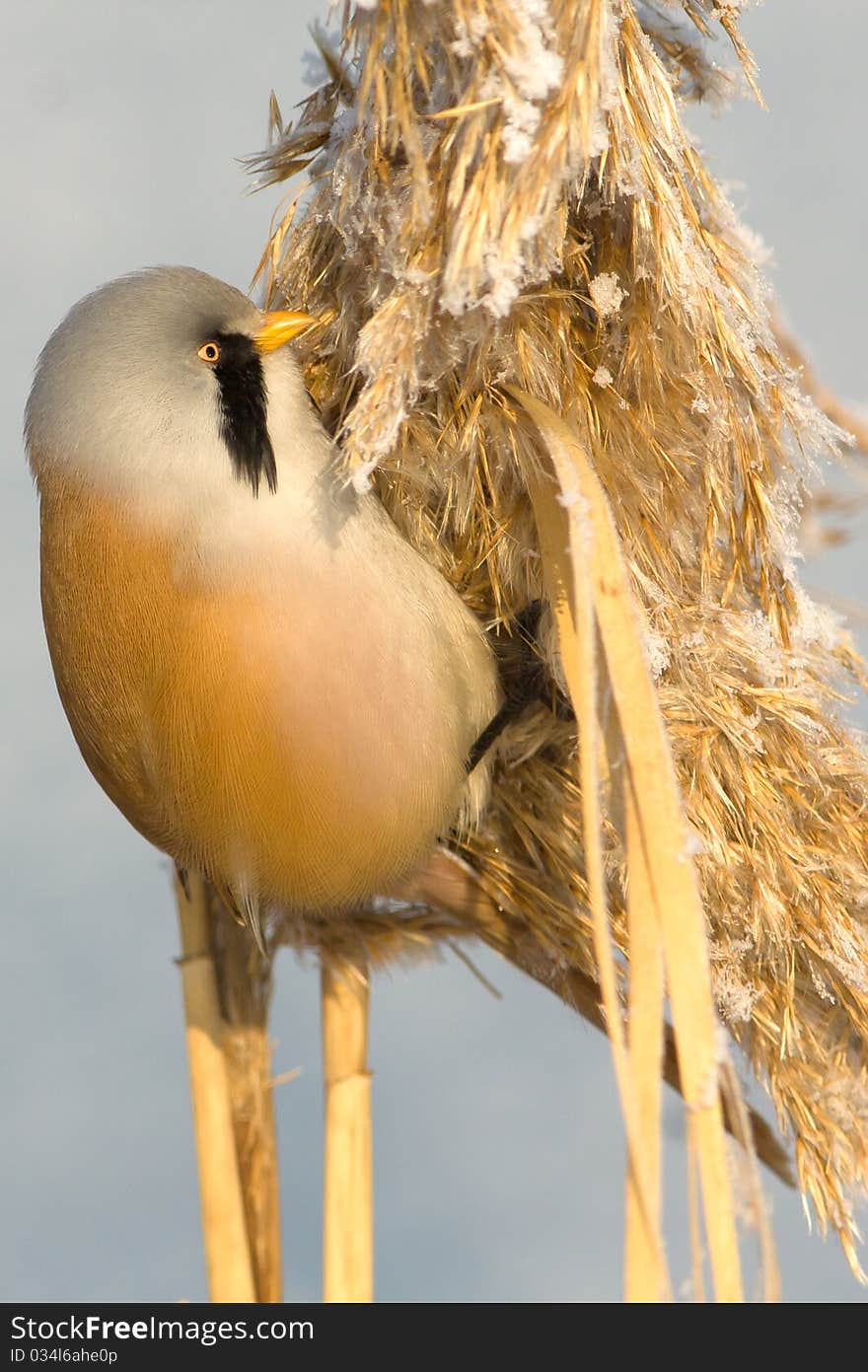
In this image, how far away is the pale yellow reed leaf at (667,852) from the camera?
1.65 feet

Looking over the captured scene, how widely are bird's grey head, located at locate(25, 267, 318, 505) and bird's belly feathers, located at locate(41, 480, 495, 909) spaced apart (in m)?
0.03

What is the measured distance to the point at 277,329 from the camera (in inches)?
29.4

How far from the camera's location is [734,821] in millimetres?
806

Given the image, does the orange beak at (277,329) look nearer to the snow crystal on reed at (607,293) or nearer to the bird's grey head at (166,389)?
the bird's grey head at (166,389)

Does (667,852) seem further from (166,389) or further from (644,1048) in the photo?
(166,389)

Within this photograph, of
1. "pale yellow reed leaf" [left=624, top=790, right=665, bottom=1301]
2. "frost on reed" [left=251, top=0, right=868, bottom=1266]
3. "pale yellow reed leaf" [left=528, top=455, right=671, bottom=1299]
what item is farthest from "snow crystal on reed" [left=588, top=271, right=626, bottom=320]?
"pale yellow reed leaf" [left=624, top=790, right=665, bottom=1301]

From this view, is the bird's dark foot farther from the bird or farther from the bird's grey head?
the bird's grey head

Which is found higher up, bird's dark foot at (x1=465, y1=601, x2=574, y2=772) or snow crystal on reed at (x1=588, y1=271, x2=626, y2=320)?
snow crystal on reed at (x1=588, y1=271, x2=626, y2=320)

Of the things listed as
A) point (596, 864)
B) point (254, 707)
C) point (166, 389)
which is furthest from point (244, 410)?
point (596, 864)

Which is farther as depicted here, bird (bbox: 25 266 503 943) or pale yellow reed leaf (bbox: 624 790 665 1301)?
bird (bbox: 25 266 503 943)

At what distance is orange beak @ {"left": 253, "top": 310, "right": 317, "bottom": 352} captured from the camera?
749 mm
